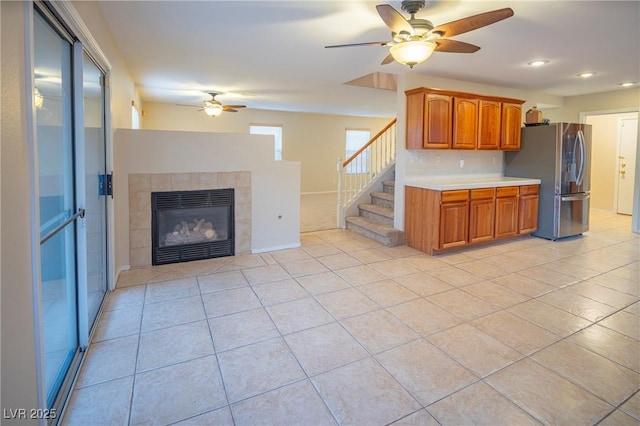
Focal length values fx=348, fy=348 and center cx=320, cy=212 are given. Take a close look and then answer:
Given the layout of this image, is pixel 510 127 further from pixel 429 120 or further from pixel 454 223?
pixel 454 223

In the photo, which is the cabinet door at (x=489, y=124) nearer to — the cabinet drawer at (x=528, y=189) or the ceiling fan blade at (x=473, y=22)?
the cabinet drawer at (x=528, y=189)

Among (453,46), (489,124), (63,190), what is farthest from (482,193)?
(63,190)

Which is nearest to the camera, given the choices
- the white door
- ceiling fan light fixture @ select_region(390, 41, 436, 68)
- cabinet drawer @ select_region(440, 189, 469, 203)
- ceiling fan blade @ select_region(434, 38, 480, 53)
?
ceiling fan light fixture @ select_region(390, 41, 436, 68)

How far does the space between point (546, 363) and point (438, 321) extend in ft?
2.41

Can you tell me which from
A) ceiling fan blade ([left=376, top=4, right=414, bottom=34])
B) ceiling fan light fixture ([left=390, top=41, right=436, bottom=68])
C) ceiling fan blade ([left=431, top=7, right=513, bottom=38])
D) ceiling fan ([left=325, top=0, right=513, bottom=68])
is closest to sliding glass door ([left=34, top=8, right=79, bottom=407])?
ceiling fan blade ([left=376, top=4, right=414, bottom=34])

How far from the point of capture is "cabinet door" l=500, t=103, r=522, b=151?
528cm

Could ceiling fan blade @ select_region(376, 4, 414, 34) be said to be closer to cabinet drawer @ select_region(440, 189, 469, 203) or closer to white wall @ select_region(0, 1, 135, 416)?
white wall @ select_region(0, 1, 135, 416)

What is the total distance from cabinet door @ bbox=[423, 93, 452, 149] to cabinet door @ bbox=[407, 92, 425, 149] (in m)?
0.05

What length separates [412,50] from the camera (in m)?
2.64

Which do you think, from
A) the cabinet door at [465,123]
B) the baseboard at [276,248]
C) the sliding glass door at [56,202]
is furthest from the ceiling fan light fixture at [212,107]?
the sliding glass door at [56,202]

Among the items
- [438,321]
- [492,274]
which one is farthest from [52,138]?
[492,274]

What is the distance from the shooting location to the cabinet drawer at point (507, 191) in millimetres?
4943

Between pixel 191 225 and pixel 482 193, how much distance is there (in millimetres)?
3846

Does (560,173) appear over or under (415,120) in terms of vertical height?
under
